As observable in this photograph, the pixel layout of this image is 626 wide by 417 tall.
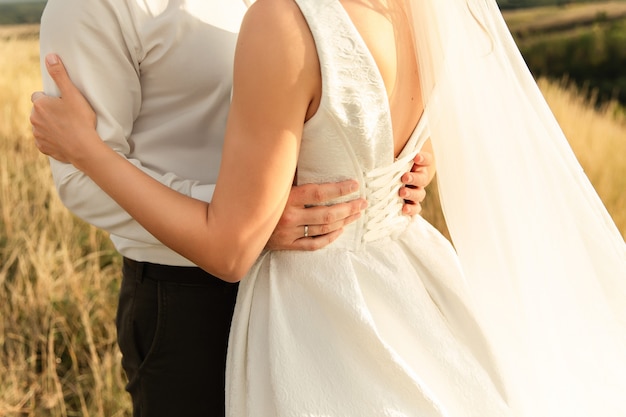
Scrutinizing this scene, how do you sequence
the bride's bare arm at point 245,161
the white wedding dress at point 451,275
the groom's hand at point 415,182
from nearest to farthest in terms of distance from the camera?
the bride's bare arm at point 245,161, the white wedding dress at point 451,275, the groom's hand at point 415,182

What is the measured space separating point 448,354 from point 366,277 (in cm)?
23

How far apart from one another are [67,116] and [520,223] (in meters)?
1.00

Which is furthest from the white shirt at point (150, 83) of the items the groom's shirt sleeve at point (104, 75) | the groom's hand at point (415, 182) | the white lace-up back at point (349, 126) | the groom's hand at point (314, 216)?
the groom's hand at point (415, 182)

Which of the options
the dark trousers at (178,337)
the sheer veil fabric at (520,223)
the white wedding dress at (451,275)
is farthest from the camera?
the dark trousers at (178,337)

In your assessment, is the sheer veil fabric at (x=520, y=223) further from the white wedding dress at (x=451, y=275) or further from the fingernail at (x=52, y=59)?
the fingernail at (x=52, y=59)

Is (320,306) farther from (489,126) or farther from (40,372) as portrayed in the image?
(40,372)

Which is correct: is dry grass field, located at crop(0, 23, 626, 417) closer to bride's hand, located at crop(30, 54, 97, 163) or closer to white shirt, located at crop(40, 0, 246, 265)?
white shirt, located at crop(40, 0, 246, 265)

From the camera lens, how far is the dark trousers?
6.32 feet

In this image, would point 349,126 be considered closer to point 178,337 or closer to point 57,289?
point 178,337

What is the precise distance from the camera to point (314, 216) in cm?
164

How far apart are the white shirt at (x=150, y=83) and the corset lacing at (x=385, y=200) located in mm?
355

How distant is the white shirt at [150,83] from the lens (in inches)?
67.0

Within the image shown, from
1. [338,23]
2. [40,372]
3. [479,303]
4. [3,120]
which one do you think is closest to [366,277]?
[479,303]

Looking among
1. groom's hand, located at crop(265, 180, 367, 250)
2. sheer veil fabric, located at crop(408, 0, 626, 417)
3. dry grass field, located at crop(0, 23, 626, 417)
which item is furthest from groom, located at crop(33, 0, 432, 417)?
dry grass field, located at crop(0, 23, 626, 417)
